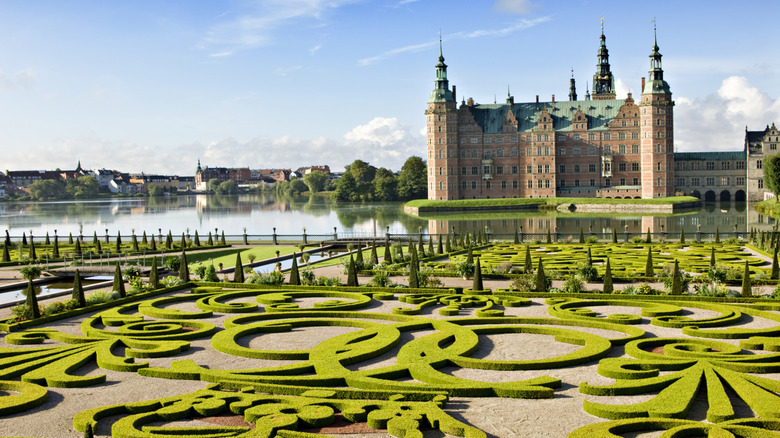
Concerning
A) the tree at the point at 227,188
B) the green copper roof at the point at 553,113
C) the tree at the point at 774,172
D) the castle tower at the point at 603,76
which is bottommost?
the tree at the point at 774,172

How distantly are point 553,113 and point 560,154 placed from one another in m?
5.43

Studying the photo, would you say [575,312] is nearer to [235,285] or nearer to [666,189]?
[235,285]

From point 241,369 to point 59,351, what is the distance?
150 inches

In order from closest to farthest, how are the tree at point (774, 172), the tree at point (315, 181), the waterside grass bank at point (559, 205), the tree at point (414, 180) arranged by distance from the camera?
the tree at point (774, 172)
the waterside grass bank at point (559, 205)
the tree at point (414, 180)
the tree at point (315, 181)

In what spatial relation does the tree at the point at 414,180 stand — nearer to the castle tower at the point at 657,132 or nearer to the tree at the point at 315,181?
the castle tower at the point at 657,132

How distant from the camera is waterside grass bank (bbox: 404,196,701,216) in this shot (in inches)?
3086

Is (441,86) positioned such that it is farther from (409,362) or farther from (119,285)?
(409,362)

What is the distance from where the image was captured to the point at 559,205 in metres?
84.0

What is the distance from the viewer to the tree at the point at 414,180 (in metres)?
105

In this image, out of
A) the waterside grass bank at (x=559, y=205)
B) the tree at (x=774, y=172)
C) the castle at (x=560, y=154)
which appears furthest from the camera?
the castle at (x=560, y=154)

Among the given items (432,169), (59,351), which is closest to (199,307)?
(59,351)

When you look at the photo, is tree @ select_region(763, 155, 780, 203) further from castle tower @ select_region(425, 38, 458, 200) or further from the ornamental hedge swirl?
the ornamental hedge swirl

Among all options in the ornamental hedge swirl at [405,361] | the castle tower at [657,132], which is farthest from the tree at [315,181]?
the ornamental hedge swirl at [405,361]

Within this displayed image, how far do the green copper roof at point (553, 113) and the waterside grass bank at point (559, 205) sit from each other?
1112cm
